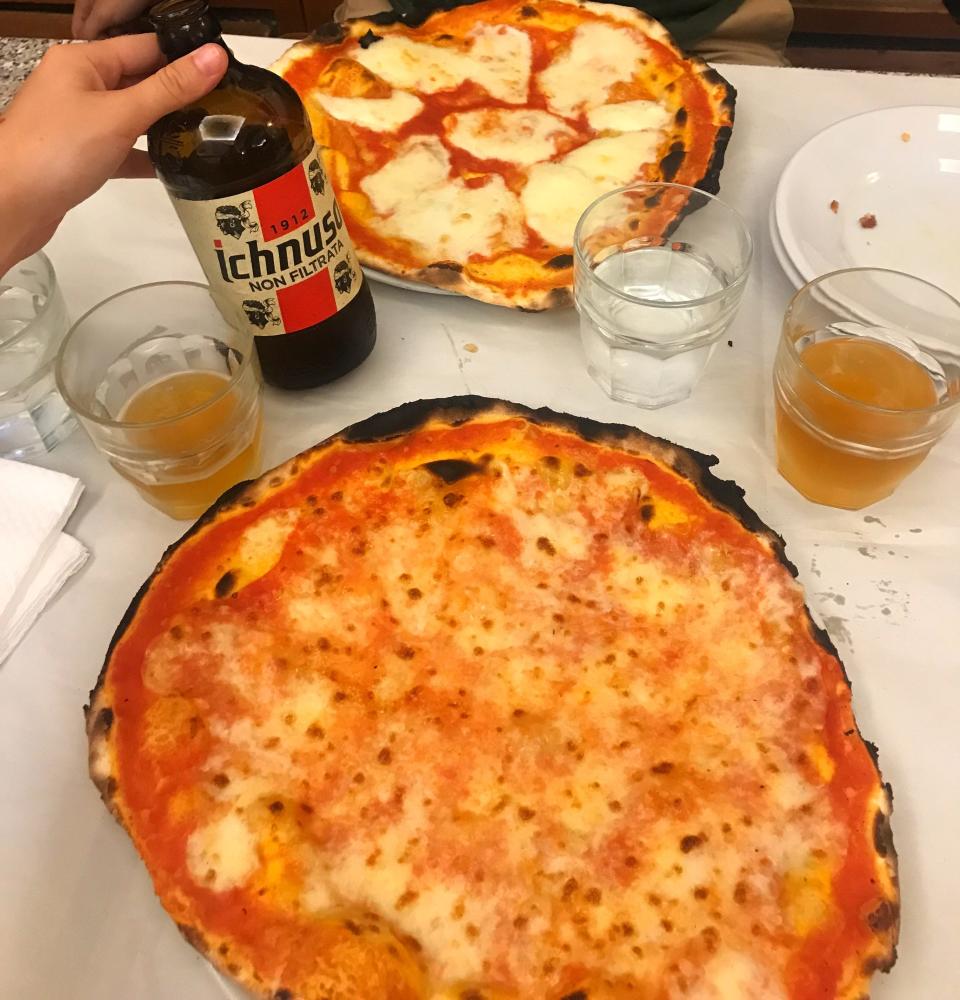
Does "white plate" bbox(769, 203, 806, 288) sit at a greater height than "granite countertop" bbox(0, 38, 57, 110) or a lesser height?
greater

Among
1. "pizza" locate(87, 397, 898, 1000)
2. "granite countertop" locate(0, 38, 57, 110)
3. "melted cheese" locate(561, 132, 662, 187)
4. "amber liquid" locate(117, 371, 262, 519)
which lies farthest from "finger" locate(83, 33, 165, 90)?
"granite countertop" locate(0, 38, 57, 110)

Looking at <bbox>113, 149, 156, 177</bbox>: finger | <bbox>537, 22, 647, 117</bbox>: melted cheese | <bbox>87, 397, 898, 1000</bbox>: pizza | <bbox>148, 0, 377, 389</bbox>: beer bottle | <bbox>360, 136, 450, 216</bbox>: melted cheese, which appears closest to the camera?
<bbox>87, 397, 898, 1000</bbox>: pizza

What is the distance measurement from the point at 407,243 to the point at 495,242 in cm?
10

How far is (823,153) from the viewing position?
98cm

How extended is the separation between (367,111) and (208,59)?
20.3 inches

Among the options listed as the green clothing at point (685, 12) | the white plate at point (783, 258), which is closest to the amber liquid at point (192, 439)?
the white plate at point (783, 258)

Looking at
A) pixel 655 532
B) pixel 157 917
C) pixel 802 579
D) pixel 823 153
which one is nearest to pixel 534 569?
pixel 655 532

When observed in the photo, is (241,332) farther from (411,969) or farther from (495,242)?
(411,969)

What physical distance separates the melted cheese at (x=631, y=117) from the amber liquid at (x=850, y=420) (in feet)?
1.37

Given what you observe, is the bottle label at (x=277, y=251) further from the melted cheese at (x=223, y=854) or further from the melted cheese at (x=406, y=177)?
the melted cheese at (x=223, y=854)

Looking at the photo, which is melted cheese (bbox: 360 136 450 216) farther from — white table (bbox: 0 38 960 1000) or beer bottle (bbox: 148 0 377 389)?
beer bottle (bbox: 148 0 377 389)

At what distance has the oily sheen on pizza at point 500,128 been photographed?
928mm

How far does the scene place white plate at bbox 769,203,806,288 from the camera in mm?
877

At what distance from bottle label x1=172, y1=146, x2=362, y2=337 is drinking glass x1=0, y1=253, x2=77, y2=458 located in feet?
0.70
